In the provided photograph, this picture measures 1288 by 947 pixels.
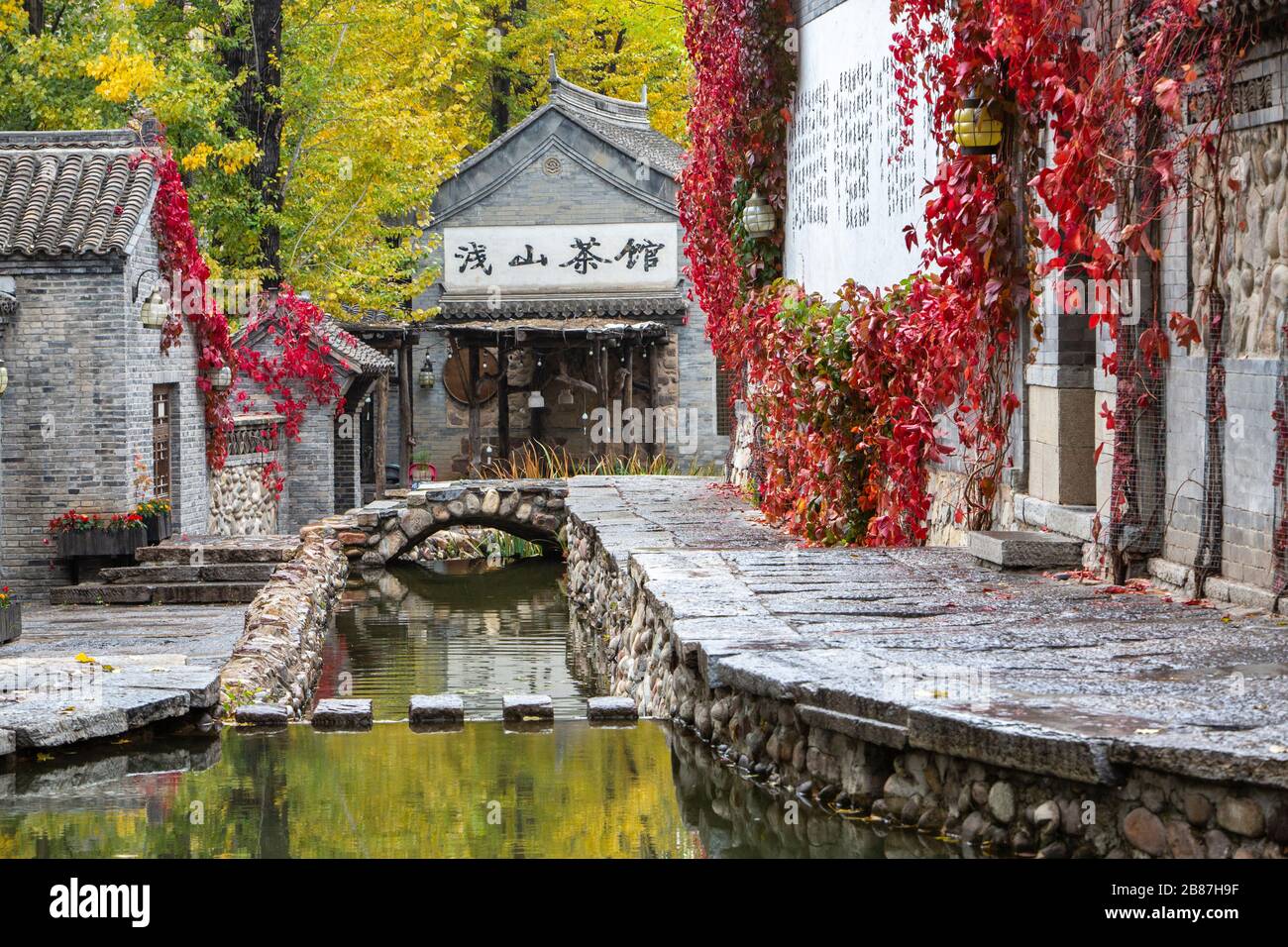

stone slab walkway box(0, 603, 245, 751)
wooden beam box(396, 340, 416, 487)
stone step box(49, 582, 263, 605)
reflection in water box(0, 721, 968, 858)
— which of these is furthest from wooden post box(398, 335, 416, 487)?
reflection in water box(0, 721, 968, 858)

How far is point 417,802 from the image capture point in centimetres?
627

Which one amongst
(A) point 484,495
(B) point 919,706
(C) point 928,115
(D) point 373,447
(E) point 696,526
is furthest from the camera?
(D) point 373,447

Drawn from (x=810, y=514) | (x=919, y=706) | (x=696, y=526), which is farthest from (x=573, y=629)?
(x=919, y=706)

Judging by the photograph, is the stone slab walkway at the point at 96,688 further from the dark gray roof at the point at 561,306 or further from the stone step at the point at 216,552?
the dark gray roof at the point at 561,306

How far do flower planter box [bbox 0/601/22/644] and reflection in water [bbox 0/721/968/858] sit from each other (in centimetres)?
499

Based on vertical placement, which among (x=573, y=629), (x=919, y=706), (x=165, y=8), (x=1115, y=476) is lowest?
(x=573, y=629)

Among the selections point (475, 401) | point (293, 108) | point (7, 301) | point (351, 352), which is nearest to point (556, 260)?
point (475, 401)

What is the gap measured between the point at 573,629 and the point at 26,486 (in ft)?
18.1

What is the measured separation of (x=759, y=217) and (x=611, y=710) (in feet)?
28.0

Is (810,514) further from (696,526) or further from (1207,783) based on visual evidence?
(1207,783)

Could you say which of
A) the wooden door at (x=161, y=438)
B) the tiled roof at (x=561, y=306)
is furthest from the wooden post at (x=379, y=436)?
the wooden door at (x=161, y=438)

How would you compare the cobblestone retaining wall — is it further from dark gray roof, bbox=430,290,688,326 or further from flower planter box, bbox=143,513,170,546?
dark gray roof, bbox=430,290,688,326

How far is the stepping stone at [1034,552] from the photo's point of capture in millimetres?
8398
